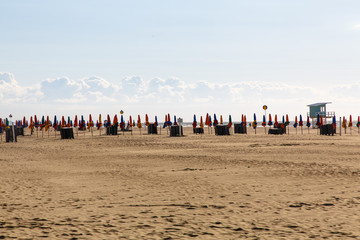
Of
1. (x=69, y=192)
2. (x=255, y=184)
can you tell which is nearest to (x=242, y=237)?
(x=255, y=184)

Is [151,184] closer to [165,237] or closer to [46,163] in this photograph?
[165,237]

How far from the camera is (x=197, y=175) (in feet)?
37.8

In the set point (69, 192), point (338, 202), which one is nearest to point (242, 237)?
point (338, 202)

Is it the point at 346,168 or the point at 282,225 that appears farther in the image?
the point at 346,168

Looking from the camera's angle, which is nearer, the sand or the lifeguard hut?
the sand

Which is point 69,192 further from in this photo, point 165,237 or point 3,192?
point 165,237

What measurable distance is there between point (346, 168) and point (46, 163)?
11.3 metres

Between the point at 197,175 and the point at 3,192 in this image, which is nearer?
the point at 3,192

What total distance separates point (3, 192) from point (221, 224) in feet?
19.0

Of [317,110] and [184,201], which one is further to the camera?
[317,110]

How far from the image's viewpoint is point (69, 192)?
9117 mm

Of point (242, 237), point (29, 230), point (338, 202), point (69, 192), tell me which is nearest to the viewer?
point (242, 237)

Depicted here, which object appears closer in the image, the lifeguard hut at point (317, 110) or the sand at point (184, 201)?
the sand at point (184, 201)

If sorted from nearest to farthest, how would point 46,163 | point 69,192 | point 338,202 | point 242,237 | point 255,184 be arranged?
point 242,237, point 338,202, point 69,192, point 255,184, point 46,163
